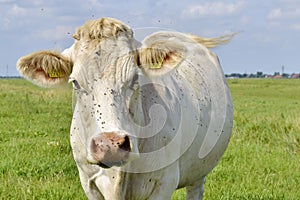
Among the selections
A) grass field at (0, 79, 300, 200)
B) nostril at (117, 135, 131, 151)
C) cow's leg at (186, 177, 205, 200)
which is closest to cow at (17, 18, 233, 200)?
nostril at (117, 135, 131, 151)

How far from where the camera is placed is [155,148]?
3914 millimetres

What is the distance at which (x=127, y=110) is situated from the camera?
3.40 metres

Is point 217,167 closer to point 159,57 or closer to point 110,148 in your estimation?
point 159,57

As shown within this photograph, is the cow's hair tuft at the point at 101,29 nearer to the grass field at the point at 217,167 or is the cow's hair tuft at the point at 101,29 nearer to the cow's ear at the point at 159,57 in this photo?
the cow's ear at the point at 159,57

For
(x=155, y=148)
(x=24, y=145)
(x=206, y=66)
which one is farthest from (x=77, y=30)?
(x=24, y=145)

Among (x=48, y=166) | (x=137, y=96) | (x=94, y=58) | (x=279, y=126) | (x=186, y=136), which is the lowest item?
(x=279, y=126)

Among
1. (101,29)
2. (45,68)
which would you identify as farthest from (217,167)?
(101,29)

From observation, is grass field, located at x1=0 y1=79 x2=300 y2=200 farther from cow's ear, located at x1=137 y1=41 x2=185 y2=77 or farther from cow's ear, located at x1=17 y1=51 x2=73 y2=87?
cow's ear, located at x1=137 y1=41 x2=185 y2=77

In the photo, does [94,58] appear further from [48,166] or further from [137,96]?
[48,166]

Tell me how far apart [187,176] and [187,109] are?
65 centimetres

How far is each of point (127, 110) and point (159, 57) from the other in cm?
52

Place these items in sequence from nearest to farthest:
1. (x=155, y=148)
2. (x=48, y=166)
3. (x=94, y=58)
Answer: (x=94, y=58)
(x=155, y=148)
(x=48, y=166)

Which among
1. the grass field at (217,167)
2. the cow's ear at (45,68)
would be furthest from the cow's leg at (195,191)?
the cow's ear at (45,68)

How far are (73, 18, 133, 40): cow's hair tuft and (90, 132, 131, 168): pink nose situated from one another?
2.51 ft
